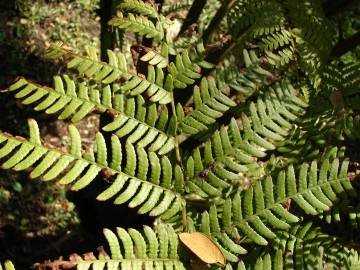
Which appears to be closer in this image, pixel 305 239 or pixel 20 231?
pixel 305 239

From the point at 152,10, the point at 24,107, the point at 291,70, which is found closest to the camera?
the point at 152,10

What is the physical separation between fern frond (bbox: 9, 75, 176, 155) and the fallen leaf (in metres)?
0.27

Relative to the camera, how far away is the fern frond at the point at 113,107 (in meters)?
1.33

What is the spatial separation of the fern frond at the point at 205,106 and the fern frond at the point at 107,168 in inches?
6.1

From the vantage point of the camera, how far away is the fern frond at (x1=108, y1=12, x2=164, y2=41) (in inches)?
60.5

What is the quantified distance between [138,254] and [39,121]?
2201mm

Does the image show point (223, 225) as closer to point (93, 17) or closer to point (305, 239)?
point (305, 239)

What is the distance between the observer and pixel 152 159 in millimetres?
1335

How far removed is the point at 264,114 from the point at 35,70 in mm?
2403

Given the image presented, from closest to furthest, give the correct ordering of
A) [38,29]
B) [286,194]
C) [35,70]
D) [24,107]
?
1. [286,194]
2. [24,107]
3. [35,70]
4. [38,29]

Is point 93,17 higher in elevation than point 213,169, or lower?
higher

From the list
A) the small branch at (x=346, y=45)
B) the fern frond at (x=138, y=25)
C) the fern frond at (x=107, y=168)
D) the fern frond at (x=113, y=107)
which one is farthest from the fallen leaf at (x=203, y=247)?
the small branch at (x=346, y=45)

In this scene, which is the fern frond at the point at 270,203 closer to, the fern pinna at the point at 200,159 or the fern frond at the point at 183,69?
the fern pinna at the point at 200,159

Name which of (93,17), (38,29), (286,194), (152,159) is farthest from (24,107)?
(286,194)
